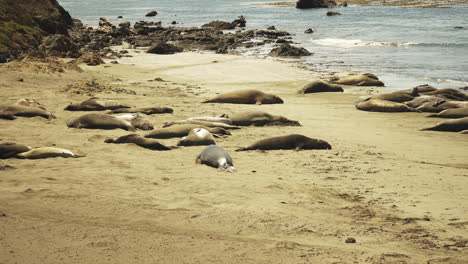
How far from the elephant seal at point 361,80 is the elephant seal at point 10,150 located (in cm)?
1042

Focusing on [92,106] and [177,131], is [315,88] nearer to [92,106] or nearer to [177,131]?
[92,106]

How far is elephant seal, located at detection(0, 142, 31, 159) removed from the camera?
6.60m

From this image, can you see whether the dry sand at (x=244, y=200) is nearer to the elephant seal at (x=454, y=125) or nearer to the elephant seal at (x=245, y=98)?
the elephant seal at (x=454, y=125)

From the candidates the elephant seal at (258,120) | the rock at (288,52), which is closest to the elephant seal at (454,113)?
the elephant seal at (258,120)

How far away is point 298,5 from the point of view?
6297cm

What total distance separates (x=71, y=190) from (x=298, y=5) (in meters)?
60.3

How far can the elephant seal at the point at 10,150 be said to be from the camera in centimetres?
660

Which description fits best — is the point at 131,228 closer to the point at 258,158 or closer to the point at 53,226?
the point at 53,226

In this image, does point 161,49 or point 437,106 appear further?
point 161,49

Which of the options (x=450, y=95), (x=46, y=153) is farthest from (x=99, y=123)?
(x=450, y=95)

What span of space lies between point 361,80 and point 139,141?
9071 mm

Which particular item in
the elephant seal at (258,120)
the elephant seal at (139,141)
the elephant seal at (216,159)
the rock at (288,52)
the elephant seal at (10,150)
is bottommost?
the rock at (288,52)

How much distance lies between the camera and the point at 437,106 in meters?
11.6

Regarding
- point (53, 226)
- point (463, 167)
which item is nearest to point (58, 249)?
point (53, 226)
